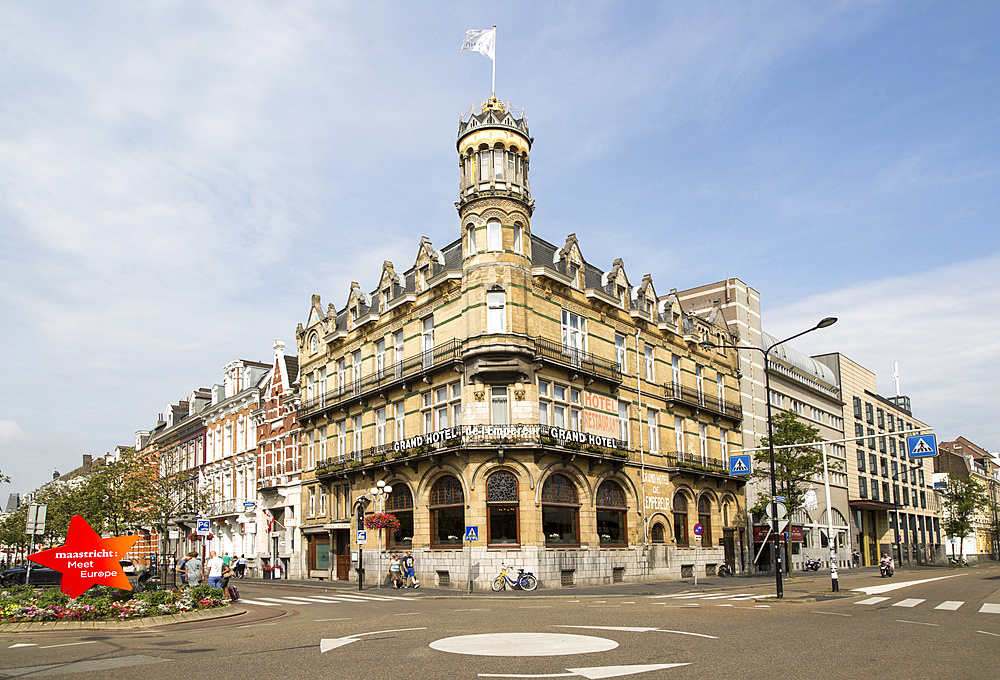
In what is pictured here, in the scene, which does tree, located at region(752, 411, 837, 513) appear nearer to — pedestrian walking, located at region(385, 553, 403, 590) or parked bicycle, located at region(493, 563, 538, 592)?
Answer: parked bicycle, located at region(493, 563, 538, 592)

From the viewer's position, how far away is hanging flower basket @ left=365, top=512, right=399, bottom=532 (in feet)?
114

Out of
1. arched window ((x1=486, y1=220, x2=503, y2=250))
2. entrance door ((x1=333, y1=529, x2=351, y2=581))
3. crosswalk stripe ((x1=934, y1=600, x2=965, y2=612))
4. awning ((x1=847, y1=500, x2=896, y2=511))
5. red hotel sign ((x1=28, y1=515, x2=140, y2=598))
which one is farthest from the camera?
awning ((x1=847, y1=500, x2=896, y2=511))

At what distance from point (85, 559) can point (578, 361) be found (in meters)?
23.7

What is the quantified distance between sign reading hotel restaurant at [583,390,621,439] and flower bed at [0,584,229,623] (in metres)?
21.6

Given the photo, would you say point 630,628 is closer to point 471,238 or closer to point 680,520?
point 471,238

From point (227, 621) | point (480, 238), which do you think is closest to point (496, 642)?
point (227, 621)

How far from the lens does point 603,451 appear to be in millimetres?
36875

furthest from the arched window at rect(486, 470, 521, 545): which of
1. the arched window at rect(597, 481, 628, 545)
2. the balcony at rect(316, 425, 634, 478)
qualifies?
the arched window at rect(597, 481, 628, 545)

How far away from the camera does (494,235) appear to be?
36.1 meters

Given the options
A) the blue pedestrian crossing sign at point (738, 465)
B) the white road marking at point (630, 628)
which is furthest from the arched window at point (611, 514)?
the white road marking at point (630, 628)

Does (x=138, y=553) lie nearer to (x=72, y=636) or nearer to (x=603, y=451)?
(x=603, y=451)

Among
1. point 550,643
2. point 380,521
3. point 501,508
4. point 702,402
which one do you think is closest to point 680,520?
point 702,402

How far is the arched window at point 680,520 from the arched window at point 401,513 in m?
14.7

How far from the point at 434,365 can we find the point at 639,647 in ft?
80.6
